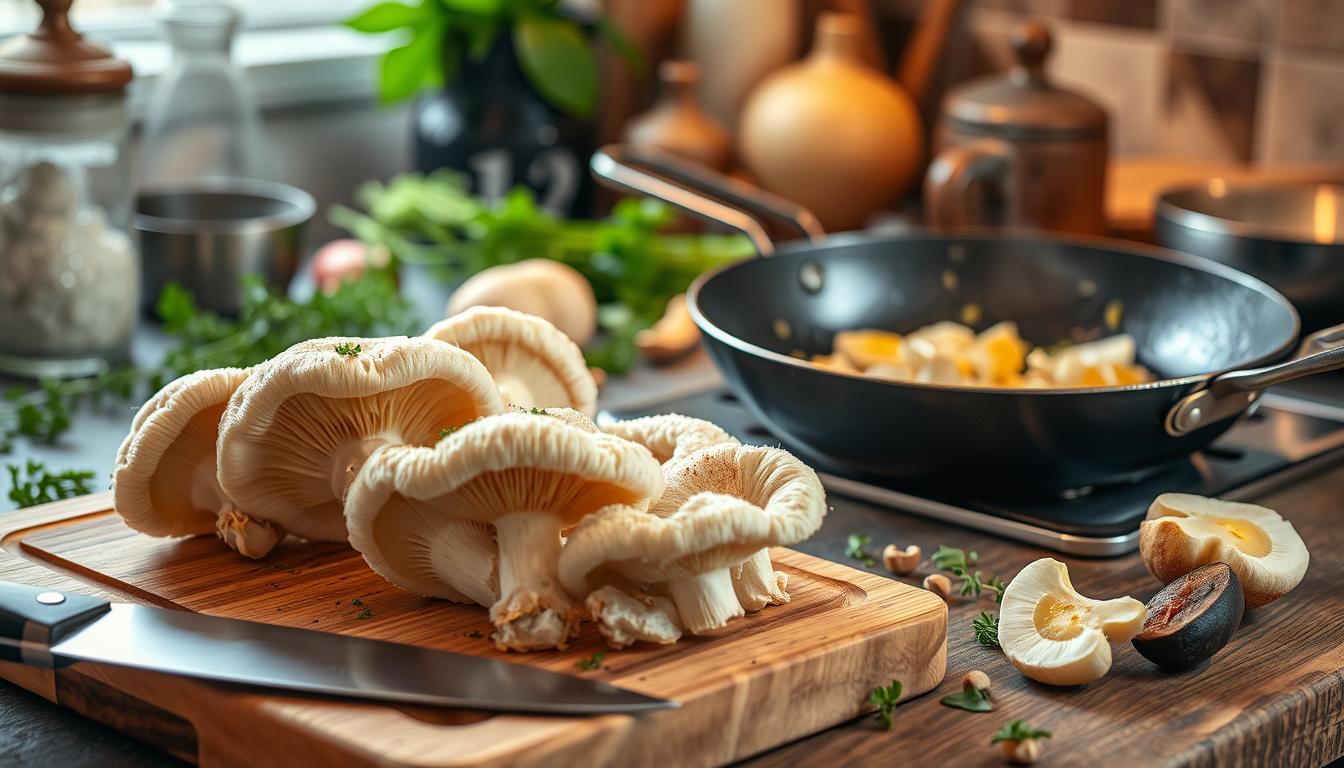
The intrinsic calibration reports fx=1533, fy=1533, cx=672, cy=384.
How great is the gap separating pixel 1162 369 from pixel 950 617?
0.47 meters

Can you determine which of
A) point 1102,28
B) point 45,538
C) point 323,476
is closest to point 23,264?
point 45,538

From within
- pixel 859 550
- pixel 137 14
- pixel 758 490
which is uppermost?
pixel 137 14

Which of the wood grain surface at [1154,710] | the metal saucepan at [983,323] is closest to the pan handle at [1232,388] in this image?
the metal saucepan at [983,323]

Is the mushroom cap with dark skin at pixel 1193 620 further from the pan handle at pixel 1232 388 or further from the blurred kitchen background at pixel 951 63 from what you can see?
the blurred kitchen background at pixel 951 63

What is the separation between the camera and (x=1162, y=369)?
125 centimetres

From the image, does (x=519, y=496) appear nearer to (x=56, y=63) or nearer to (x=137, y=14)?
(x=56, y=63)

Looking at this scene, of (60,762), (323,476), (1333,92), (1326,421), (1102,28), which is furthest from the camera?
(1102,28)

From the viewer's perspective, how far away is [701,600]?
28.8 inches

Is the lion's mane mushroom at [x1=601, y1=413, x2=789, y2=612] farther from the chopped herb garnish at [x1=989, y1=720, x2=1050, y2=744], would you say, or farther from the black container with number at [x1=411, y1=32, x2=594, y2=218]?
the black container with number at [x1=411, y1=32, x2=594, y2=218]

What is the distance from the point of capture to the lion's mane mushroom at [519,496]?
27.0 inches

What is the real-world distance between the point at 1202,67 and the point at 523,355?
1.30m

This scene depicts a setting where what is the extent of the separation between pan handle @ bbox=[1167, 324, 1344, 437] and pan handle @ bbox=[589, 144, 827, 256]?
1.40ft

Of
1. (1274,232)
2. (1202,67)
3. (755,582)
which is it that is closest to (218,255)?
(755,582)

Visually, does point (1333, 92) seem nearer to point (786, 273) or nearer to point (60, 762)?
point (786, 273)
